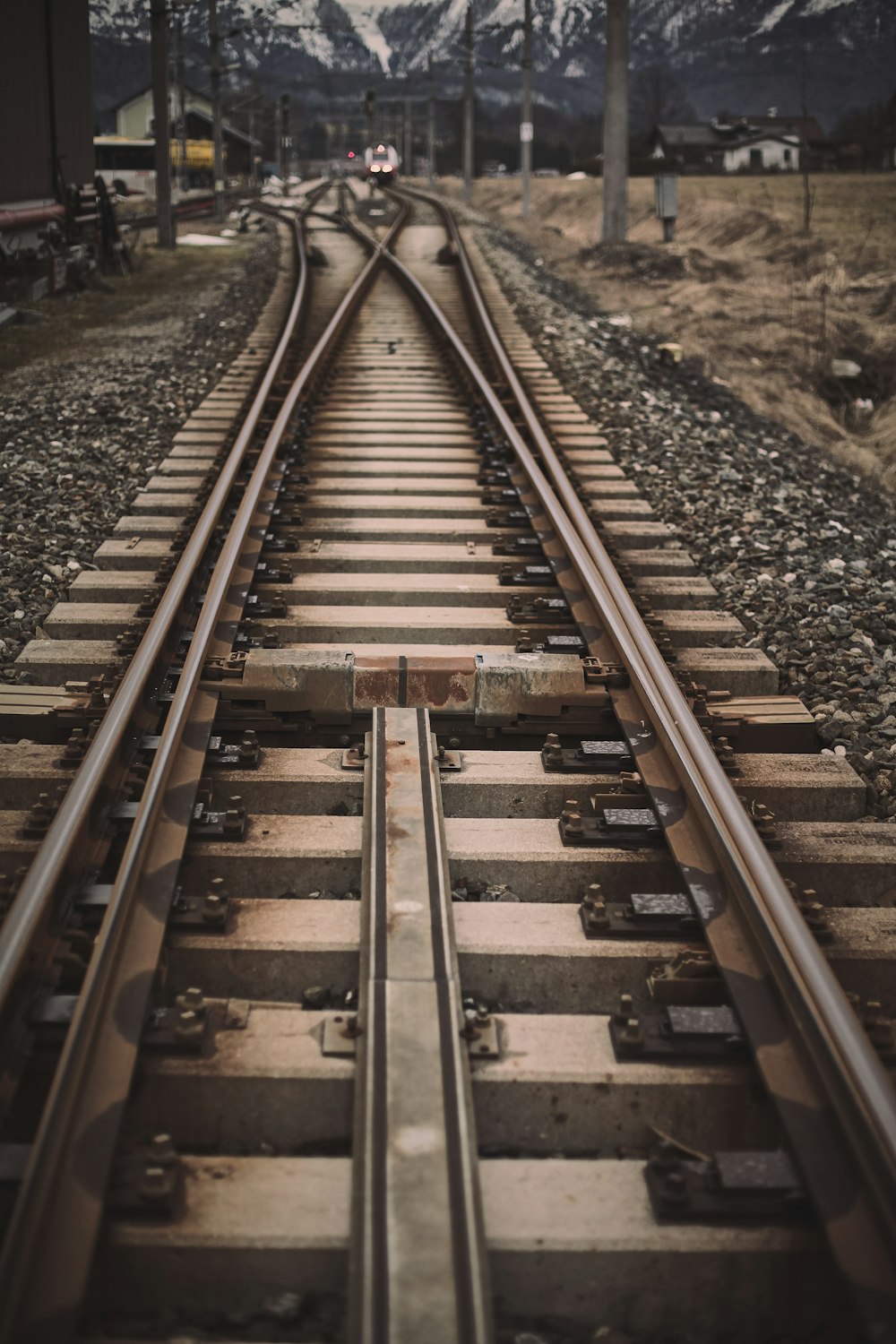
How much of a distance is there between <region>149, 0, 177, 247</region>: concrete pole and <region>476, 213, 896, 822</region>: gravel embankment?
12.0 meters

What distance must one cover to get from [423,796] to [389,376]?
7734mm

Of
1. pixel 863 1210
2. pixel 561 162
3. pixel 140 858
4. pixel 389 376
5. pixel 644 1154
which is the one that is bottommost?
pixel 644 1154

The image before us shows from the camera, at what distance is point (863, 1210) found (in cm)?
221

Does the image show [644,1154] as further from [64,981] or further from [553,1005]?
[64,981]

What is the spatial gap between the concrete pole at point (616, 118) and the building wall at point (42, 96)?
9082mm

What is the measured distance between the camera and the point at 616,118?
1969 centimetres

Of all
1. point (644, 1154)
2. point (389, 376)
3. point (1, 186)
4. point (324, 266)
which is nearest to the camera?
point (644, 1154)

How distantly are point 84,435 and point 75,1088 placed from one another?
6.65 meters

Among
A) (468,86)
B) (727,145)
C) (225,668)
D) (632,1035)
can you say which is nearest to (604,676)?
(225,668)

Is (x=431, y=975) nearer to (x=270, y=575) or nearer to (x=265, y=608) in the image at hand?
(x=265, y=608)

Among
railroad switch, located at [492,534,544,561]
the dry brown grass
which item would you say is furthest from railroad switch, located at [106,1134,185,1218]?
the dry brown grass

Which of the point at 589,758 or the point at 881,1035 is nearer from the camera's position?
the point at 881,1035

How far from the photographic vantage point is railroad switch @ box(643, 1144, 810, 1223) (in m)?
2.31

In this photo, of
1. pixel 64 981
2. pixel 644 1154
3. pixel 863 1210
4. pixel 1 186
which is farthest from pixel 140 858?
pixel 1 186
